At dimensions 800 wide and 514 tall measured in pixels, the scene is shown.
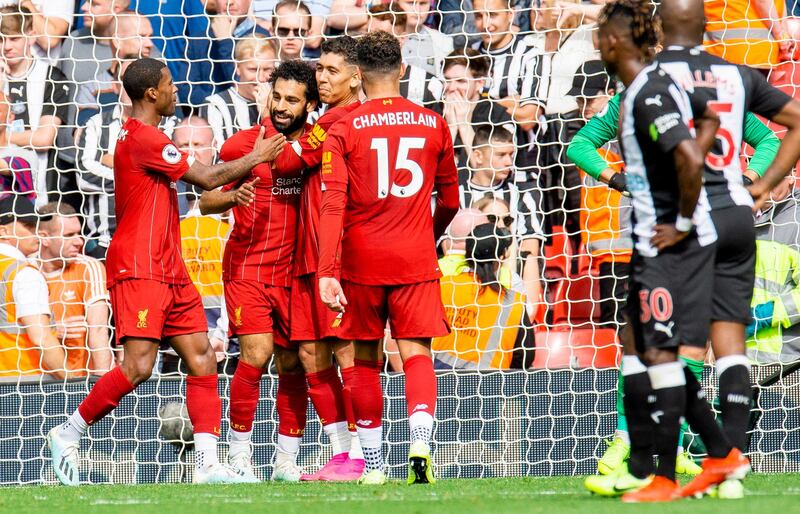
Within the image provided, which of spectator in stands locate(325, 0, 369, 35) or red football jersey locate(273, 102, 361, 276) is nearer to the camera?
red football jersey locate(273, 102, 361, 276)

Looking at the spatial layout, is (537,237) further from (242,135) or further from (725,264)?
(725,264)

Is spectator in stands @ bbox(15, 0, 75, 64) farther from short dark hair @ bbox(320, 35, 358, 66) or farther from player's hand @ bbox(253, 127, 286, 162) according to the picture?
player's hand @ bbox(253, 127, 286, 162)

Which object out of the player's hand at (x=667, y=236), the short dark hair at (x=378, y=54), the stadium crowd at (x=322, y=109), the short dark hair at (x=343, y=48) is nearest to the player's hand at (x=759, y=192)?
the player's hand at (x=667, y=236)

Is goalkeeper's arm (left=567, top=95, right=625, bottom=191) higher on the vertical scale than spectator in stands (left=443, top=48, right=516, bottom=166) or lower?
lower

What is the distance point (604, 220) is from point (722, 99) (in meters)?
3.61

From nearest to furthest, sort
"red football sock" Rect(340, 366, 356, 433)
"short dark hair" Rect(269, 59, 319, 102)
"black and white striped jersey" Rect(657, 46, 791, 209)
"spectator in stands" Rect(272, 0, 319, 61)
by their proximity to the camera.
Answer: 1. "black and white striped jersey" Rect(657, 46, 791, 209)
2. "red football sock" Rect(340, 366, 356, 433)
3. "short dark hair" Rect(269, 59, 319, 102)
4. "spectator in stands" Rect(272, 0, 319, 61)

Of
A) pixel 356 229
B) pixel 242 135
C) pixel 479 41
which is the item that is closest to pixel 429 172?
pixel 356 229

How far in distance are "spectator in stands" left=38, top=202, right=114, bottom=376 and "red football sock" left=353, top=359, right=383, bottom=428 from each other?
297 centimetres

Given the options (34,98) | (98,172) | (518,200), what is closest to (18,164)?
(34,98)

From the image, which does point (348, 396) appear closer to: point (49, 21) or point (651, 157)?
point (651, 157)

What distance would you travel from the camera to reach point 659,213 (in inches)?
160

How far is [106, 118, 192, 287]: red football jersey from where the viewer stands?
5.82 metres

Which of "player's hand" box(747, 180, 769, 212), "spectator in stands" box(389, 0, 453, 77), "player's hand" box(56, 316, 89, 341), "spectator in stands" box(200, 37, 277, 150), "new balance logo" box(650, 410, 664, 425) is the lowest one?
"new balance logo" box(650, 410, 664, 425)

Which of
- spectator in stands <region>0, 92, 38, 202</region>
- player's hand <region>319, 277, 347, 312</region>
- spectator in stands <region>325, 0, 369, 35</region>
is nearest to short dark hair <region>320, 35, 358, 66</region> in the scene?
player's hand <region>319, 277, 347, 312</region>
